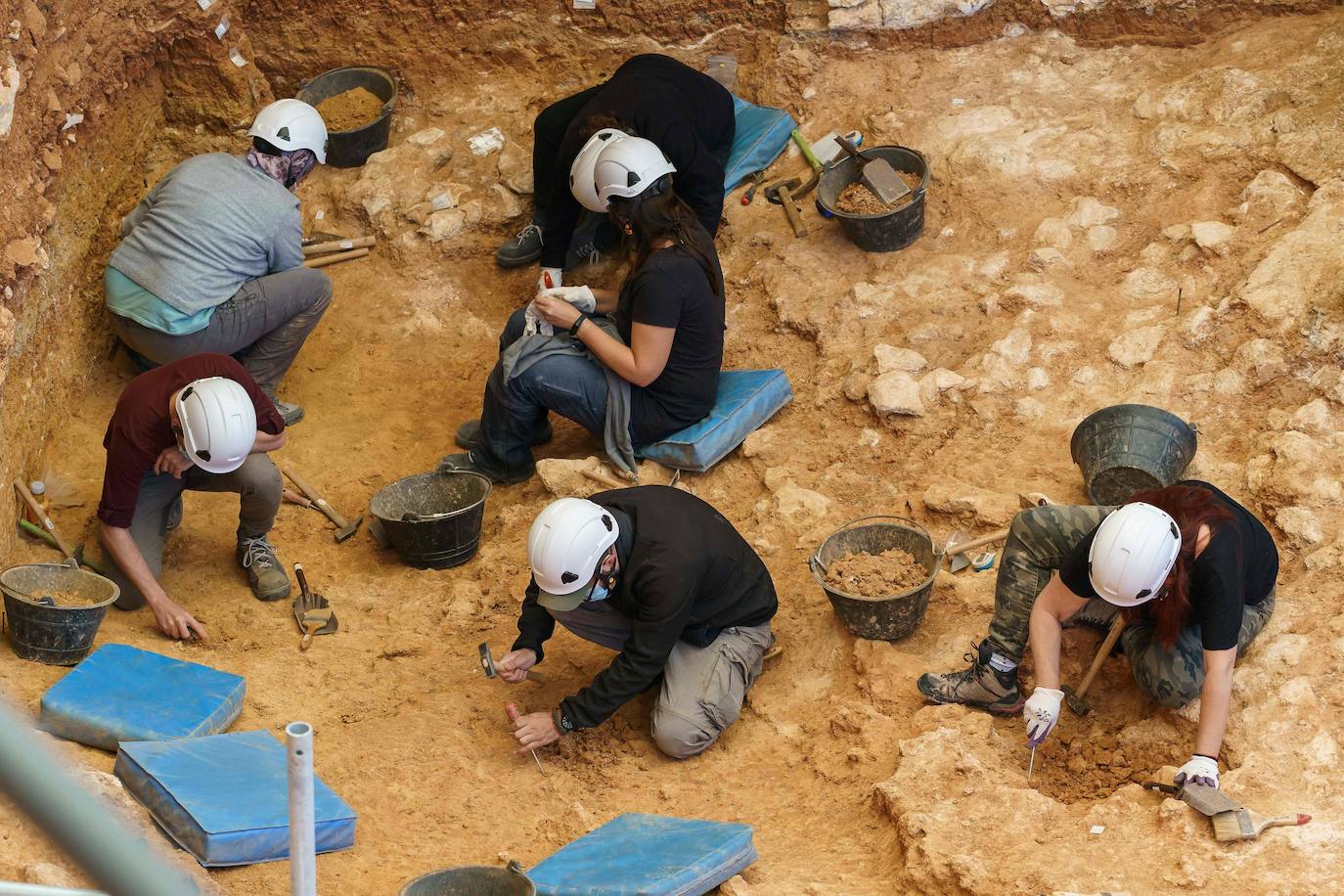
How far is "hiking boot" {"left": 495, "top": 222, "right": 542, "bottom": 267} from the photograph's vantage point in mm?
7398

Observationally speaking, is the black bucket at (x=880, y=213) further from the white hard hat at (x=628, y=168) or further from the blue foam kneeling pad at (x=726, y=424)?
the white hard hat at (x=628, y=168)

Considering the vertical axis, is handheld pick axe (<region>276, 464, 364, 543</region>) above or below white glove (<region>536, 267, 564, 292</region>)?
below

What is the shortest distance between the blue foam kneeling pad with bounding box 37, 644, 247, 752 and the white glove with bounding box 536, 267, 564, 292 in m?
2.33

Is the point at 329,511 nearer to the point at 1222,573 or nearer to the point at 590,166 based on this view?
the point at 590,166

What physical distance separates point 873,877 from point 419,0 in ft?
19.2

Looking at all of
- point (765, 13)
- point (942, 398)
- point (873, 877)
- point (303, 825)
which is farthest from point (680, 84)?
point (303, 825)

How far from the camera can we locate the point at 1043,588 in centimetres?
452

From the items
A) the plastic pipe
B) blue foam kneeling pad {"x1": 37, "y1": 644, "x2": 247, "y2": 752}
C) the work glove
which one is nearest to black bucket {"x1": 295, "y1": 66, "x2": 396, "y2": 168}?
blue foam kneeling pad {"x1": 37, "y1": 644, "x2": 247, "y2": 752}

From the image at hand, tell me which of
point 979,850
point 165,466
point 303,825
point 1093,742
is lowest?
point 1093,742

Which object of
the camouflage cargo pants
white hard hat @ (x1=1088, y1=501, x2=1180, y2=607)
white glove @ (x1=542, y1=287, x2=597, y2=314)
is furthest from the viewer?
white glove @ (x1=542, y1=287, x2=597, y2=314)

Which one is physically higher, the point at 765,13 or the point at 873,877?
the point at 765,13

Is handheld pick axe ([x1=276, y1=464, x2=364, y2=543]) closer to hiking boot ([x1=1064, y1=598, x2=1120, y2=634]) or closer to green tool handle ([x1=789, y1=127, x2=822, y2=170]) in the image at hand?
green tool handle ([x1=789, y1=127, x2=822, y2=170])

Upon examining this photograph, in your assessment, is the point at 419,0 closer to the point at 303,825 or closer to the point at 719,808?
the point at 719,808

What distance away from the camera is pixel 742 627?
484 cm
